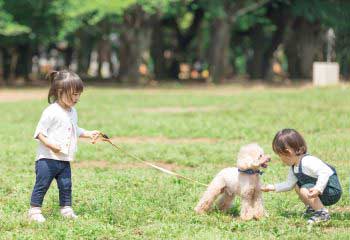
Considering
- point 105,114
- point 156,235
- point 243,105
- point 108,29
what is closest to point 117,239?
point 156,235

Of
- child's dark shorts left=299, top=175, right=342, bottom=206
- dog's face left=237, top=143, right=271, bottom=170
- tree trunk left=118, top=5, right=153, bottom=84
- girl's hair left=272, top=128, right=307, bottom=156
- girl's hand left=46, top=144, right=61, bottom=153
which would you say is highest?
tree trunk left=118, top=5, right=153, bottom=84

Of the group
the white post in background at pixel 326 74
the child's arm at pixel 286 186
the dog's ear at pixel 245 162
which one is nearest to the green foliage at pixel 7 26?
the white post in background at pixel 326 74

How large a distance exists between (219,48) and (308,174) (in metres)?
A: 30.4

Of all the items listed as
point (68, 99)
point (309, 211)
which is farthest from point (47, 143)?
point (309, 211)

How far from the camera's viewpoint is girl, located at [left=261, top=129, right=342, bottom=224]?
7230 millimetres

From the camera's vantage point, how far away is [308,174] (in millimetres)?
7316

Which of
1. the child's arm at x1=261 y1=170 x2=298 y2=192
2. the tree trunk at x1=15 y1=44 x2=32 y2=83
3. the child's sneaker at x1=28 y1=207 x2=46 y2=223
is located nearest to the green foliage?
the tree trunk at x1=15 y1=44 x2=32 y2=83

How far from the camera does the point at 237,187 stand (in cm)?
746

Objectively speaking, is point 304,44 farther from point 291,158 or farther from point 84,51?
point 291,158

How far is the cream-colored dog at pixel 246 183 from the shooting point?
735 centimetres

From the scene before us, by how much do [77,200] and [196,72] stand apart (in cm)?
5062

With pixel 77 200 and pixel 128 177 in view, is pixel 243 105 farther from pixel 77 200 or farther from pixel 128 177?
pixel 77 200

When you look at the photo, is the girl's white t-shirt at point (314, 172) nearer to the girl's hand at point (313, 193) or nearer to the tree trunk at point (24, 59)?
the girl's hand at point (313, 193)

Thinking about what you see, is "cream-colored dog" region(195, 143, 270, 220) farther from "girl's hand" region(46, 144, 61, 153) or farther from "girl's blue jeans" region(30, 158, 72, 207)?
"girl's hand" region(46, 144, 61, 153)
